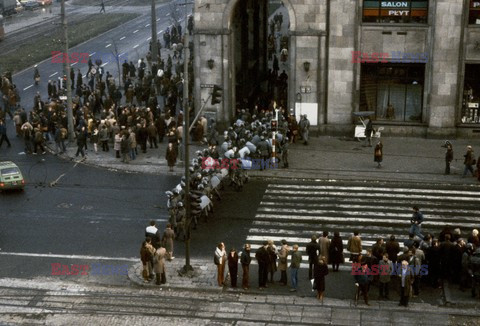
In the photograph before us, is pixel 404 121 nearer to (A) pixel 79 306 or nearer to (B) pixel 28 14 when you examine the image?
(A) pixel 79 306

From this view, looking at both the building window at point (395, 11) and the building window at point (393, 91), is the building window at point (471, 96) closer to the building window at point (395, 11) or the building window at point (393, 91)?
the building window at point (393, 91)

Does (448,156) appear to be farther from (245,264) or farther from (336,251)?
(245,264)

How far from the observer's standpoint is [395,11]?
42.2 meters

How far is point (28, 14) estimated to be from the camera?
92.2 metres

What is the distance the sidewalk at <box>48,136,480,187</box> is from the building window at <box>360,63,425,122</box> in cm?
153

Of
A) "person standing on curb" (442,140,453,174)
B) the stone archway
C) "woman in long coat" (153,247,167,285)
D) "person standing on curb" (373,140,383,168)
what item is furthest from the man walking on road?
"person standing on curb" (442,140,453,174)

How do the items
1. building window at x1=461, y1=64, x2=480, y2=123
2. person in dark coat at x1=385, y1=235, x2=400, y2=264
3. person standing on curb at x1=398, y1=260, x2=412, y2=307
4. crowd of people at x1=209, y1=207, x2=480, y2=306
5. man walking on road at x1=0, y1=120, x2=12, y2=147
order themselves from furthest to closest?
man walking on road at x1=0, y1=120, x2=12, y2=147 → building window at x1=461, y1=64, x2=480, y2=123 → person in dark coat at x1=385, y1=235, x2=400, y2=264 → crowd of people at x1=209, y1=207, x2=480, y2=306 → person standing on curb at x1=398, y1=260, x2=412, y2=307

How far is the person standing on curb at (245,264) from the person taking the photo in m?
24.9

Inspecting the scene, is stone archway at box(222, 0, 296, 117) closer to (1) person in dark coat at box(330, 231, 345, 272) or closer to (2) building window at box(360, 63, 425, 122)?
(2) building window at box(360, 63, 425, 122)

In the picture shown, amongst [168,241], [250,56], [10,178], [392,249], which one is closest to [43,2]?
[250,56]

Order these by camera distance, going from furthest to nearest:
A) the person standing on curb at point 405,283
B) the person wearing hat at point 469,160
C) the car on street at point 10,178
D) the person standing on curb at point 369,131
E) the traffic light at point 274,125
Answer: the person standing on curb at point 369,131
the traffic light at point 274,125
the person wearing hat at point 469,160
the car on street at point 10,178
the person standing on curb at point 405,283

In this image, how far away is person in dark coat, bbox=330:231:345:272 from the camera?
2575 centimetres

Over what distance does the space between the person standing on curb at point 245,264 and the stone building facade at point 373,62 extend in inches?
751

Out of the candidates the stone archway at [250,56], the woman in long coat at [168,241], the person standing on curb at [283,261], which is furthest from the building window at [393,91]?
the person standing on curb at [283,261]
